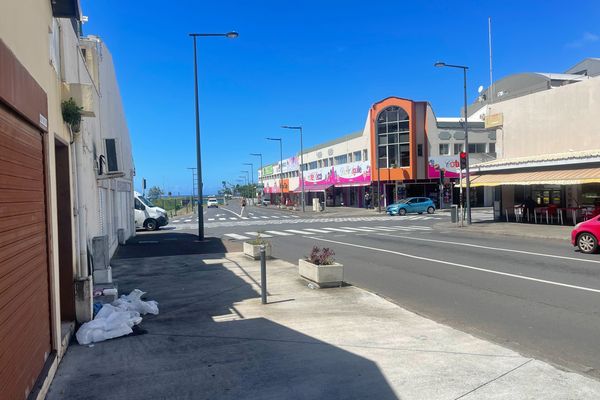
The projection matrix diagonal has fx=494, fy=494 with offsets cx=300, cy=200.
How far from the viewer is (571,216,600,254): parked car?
1452cm

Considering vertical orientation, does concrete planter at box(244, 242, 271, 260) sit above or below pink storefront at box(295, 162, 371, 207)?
below

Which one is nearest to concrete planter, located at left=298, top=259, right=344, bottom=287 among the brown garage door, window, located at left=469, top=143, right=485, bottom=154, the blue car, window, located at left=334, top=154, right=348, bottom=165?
the brown garage door

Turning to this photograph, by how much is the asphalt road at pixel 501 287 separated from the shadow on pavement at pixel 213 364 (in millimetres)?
2304

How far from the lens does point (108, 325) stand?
6.68 meters

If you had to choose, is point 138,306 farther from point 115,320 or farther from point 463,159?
point 463,159

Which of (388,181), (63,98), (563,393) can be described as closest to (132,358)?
(63,98)

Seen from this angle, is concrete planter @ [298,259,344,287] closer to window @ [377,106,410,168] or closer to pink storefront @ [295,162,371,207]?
window @ [377,106,410,168]

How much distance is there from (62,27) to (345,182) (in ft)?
175

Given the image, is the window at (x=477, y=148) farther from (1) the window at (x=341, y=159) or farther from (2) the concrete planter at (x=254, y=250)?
Answer: (2) the concrete planter at (x=254, y=250)

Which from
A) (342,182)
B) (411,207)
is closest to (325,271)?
(411,207)

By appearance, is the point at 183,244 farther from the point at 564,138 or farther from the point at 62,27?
the point at 564,138

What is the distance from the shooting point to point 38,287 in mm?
4609

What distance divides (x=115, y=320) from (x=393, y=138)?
1853 inches

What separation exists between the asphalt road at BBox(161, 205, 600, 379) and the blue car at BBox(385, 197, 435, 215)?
23.9 m
